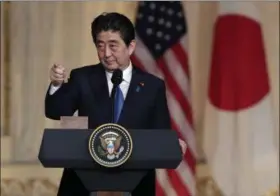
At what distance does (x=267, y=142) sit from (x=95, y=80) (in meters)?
2.36

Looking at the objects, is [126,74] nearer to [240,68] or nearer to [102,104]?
[102,104]

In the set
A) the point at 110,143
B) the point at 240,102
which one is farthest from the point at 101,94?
the point at 240,102

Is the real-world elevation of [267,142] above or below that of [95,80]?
below

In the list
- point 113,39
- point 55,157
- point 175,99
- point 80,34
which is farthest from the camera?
point 80,34

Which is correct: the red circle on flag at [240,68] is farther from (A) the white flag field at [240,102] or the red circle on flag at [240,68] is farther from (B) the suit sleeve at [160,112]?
(B) the suit sleeve at [160,112]

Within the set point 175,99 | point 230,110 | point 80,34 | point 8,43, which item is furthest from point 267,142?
point 8,43

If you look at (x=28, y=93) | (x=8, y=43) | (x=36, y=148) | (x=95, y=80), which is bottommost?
(x=36, y=148)

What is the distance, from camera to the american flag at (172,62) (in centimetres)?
423

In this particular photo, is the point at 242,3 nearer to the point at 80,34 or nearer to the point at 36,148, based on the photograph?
the point at 80,34

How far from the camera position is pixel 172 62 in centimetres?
425

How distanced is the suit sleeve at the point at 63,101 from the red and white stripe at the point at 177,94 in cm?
200

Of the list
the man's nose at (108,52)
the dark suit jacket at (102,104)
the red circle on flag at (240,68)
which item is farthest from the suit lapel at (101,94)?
the red circle on flag at (240,68)

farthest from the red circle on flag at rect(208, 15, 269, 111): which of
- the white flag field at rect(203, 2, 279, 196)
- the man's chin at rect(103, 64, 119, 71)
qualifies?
the man's chin at rect(103, 64, 119, 71)

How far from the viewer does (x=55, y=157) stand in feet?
6.66
